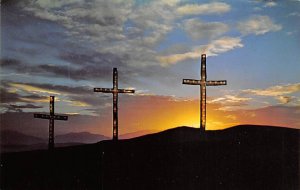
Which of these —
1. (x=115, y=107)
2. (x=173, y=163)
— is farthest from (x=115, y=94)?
(x=173, y=163)

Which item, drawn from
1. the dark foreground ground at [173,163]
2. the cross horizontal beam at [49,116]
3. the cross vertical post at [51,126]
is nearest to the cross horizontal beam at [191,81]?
the dark foreground ground at [173,163]

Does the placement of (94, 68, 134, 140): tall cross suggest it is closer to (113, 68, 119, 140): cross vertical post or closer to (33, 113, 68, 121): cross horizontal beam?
(113, 68, 119, 140): cross vertical post

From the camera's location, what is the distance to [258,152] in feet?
18.4

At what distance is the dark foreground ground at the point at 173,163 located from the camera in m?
4.67

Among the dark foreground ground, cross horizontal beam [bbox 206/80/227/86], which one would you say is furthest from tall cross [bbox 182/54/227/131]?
the dark foreground ground

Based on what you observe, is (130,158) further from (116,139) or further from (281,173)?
(281,173)

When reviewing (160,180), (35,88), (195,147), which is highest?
(35,88)

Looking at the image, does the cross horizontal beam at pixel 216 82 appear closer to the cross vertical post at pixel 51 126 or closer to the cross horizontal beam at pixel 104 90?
the cross horizontal beam at pixel 104 90

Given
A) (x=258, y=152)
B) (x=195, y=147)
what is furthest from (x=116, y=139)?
(x=258, y=152)

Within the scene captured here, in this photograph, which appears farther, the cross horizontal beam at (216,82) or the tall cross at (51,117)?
the cross horizontal beam at (216,82)

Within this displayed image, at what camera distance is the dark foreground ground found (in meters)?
4.67

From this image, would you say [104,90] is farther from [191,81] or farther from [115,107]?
[191,81]

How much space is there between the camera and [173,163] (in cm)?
504

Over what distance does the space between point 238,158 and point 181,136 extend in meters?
0.87
